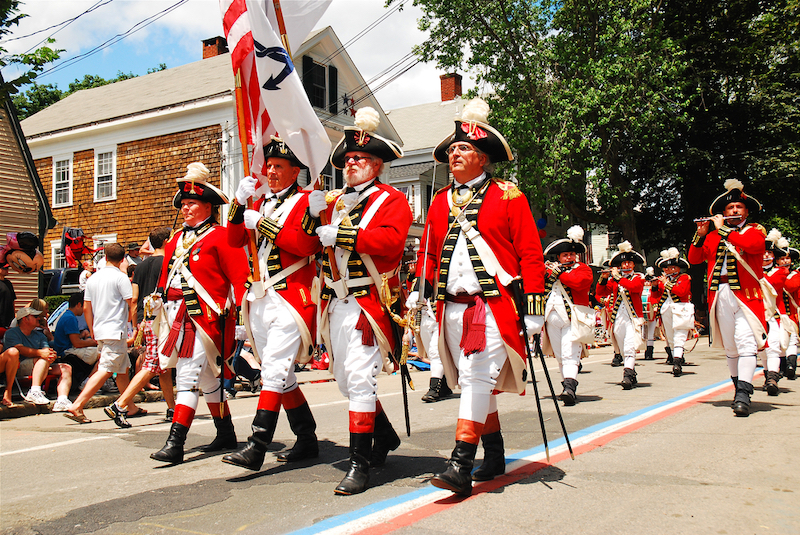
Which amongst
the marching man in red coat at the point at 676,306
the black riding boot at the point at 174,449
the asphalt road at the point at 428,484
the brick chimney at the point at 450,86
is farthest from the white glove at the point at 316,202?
the brick chimney at the point at 450,86

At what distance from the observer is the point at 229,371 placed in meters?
5.77

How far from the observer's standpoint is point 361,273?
15.3 feet

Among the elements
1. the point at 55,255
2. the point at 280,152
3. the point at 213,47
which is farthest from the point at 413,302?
the point at 213,47

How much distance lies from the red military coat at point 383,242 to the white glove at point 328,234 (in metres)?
0.03

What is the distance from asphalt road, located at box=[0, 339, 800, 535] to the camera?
372cm

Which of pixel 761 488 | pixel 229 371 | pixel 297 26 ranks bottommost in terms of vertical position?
pixel 761 488

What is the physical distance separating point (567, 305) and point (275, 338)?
4.76m

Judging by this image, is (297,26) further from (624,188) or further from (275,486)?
(624,188)

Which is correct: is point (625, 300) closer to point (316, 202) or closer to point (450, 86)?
point (316, 202)

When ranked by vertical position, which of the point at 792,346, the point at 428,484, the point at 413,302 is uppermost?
the point at 413,302

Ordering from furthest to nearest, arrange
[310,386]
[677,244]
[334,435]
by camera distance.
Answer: [677,244] < [310,386] < [334,435]

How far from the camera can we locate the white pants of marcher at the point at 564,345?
8.41 m

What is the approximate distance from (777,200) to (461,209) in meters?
27.8

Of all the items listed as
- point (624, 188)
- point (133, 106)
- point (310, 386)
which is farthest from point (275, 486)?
point (624, 188)
